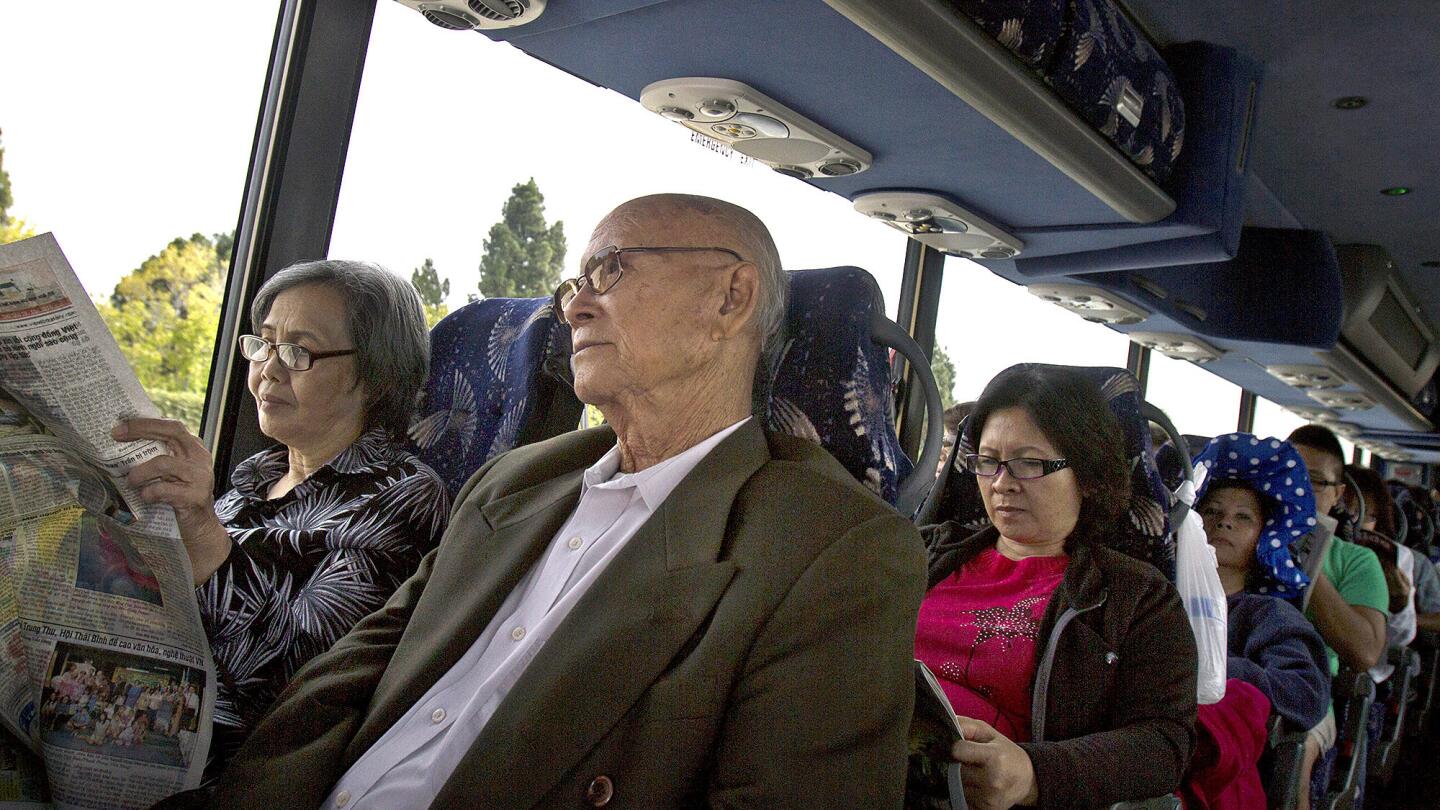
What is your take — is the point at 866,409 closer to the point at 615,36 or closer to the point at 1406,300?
the point at 615,36

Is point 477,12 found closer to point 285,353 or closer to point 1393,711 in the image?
point 285,353

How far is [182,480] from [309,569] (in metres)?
0.33

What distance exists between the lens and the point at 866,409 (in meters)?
1.59

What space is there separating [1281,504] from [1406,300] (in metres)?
3.66

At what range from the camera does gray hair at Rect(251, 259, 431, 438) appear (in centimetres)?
199

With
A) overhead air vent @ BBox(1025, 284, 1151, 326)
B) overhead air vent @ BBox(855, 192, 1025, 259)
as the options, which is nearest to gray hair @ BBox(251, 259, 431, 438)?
overhead air vent @ BBox(855, 192, 1025, 259)

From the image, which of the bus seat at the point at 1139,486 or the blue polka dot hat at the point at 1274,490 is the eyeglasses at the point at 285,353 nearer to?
the bus seat at the point at 1139,486

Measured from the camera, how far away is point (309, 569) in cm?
173

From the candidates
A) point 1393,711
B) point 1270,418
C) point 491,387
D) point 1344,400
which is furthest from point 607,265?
point 1270,418

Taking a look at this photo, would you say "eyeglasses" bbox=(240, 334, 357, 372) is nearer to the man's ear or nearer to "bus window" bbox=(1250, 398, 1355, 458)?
the man's ear

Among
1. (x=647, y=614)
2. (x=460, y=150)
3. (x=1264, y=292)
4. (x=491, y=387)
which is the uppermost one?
(x=1264, y=292)

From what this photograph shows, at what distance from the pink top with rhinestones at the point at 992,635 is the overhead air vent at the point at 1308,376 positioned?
406 cm

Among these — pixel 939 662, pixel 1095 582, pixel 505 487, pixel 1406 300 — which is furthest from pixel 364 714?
pixel 1406 300

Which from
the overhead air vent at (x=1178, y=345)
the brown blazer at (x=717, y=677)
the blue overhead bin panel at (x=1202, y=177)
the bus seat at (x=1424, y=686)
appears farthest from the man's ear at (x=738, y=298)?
the bus seat at (x=1424, y=686)
